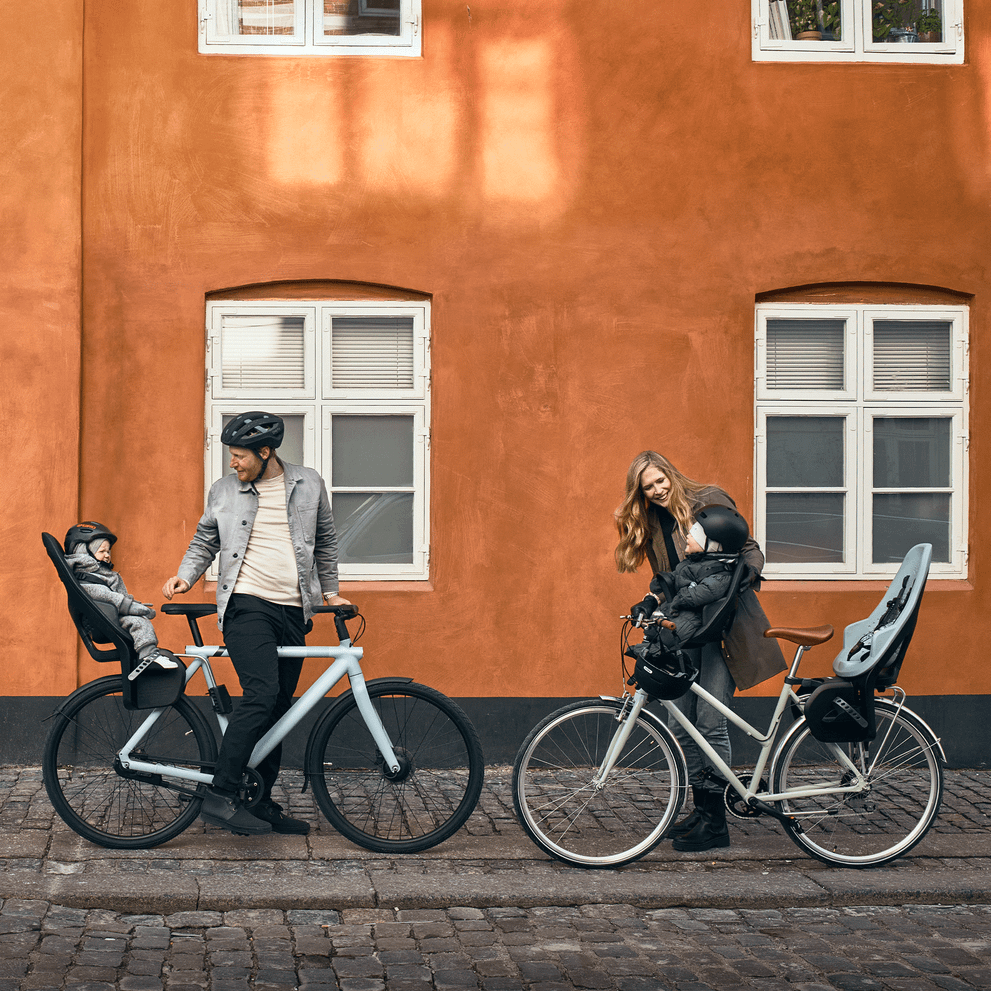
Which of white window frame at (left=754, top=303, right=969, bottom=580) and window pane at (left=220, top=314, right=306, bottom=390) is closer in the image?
window pane at (left=220, top=314, right=306, bottom=390)

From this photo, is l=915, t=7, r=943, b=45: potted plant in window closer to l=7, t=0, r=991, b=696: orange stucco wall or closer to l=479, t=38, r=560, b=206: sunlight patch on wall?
l=7, t=0, r=991, b=696: orange stucco wall

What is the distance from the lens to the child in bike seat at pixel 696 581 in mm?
5336

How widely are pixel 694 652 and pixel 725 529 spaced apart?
0.60 metres

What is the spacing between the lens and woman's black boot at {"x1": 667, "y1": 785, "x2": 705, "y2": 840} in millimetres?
5574

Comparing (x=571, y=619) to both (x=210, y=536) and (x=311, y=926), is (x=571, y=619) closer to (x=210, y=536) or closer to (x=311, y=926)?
(x=210, y=536)

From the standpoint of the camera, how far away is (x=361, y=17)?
24.5 feet

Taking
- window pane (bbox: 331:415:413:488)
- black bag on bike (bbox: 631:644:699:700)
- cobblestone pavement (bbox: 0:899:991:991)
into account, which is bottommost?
cobblestone pavement (bbox: 0:899:991:991)

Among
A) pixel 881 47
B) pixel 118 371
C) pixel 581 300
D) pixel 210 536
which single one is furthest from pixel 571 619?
pixel 881 47

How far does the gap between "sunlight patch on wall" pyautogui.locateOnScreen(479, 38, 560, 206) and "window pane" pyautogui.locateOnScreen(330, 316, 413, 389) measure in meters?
0.98

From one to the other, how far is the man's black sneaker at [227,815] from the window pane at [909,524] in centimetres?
416

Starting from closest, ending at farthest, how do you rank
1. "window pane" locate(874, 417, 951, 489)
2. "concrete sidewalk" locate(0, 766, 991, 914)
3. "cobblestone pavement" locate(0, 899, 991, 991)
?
"cobblestone pavement" locate(0, 899, 991, 991)
"concrete sidewalk" locate(0, 766, 991, 914)
"window pane" locate(874, 417, 951, 489)

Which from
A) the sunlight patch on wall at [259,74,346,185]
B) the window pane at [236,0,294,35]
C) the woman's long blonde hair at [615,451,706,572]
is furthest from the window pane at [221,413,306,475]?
the woman's long blonde hair at [615,451,706,572]

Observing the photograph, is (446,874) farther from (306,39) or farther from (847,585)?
(306,39)

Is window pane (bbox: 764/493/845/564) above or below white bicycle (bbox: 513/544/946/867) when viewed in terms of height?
above
